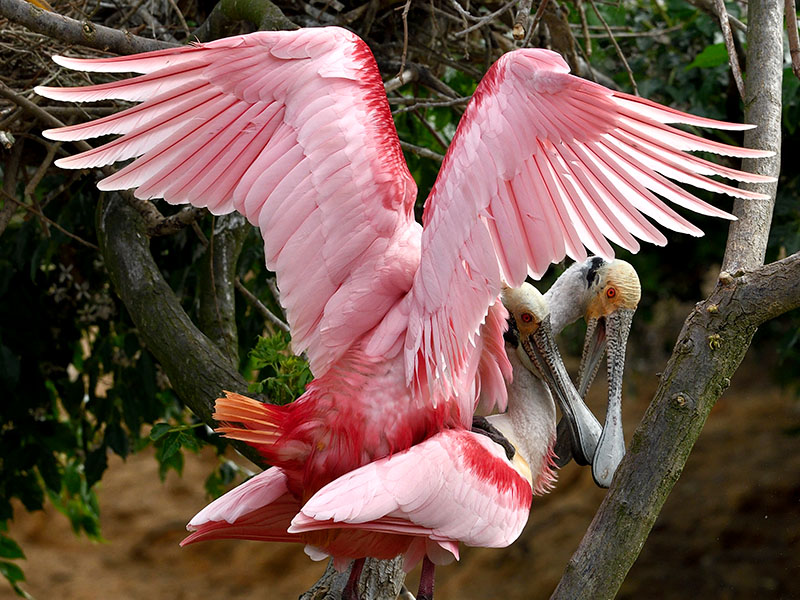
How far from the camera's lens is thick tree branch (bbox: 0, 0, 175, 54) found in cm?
188

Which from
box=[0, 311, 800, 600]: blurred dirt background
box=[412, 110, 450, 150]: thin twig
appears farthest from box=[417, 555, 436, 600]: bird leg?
box=[0, 311, 800, 600]: blurred dirt background

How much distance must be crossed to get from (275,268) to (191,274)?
1261 millimetres

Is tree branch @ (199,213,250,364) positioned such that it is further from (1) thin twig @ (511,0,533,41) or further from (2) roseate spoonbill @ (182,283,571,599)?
(1) thin twig @ (511,0,533,41)

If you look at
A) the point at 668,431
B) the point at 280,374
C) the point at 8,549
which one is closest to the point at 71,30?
the point at 280,374

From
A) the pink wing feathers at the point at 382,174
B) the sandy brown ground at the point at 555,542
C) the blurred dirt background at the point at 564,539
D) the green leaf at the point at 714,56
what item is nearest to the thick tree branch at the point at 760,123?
the pink wing feathers at the point at 382,174

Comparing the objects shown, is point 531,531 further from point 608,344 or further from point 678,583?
point 608,344

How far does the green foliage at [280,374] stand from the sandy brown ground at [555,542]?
16.5 feet

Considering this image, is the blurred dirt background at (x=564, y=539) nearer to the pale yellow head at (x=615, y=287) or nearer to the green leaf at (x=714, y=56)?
the green leaf at (x=714, y=56)

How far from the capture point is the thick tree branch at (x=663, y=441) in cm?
165

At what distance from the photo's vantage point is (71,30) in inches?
77.6

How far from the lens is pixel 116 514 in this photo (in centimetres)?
786

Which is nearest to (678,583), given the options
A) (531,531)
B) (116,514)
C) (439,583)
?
(531,531)

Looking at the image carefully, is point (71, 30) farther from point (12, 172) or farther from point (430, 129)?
point (430, 129)

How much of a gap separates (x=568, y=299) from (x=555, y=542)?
544 centimetres
